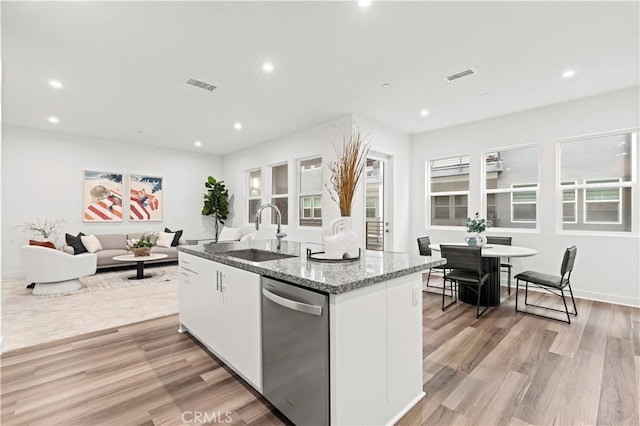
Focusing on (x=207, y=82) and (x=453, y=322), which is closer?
(x=453, y=322)

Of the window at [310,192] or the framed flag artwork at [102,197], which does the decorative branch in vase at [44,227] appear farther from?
the window at [310,192]

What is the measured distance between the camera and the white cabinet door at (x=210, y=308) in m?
2.27

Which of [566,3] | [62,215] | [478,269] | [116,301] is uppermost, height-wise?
[566,3]

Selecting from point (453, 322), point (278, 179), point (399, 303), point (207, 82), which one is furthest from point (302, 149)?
point (399, 303)

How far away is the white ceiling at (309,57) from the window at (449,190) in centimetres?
94

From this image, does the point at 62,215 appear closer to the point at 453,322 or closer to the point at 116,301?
the point at 116,301

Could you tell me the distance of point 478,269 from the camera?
3.36m

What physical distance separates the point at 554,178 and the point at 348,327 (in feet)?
15.4

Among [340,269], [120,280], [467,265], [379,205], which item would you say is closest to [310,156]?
[379,205]

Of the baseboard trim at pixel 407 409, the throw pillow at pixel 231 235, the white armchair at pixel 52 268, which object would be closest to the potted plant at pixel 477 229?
the baseboard trim at pixel 407 409

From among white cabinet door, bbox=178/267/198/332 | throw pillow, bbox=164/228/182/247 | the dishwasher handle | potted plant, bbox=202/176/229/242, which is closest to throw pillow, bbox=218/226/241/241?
potted plant, bbox=202/176/229/242

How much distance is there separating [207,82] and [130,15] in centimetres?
128

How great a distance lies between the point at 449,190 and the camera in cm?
563

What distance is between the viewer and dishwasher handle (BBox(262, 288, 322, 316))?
4.63ft
